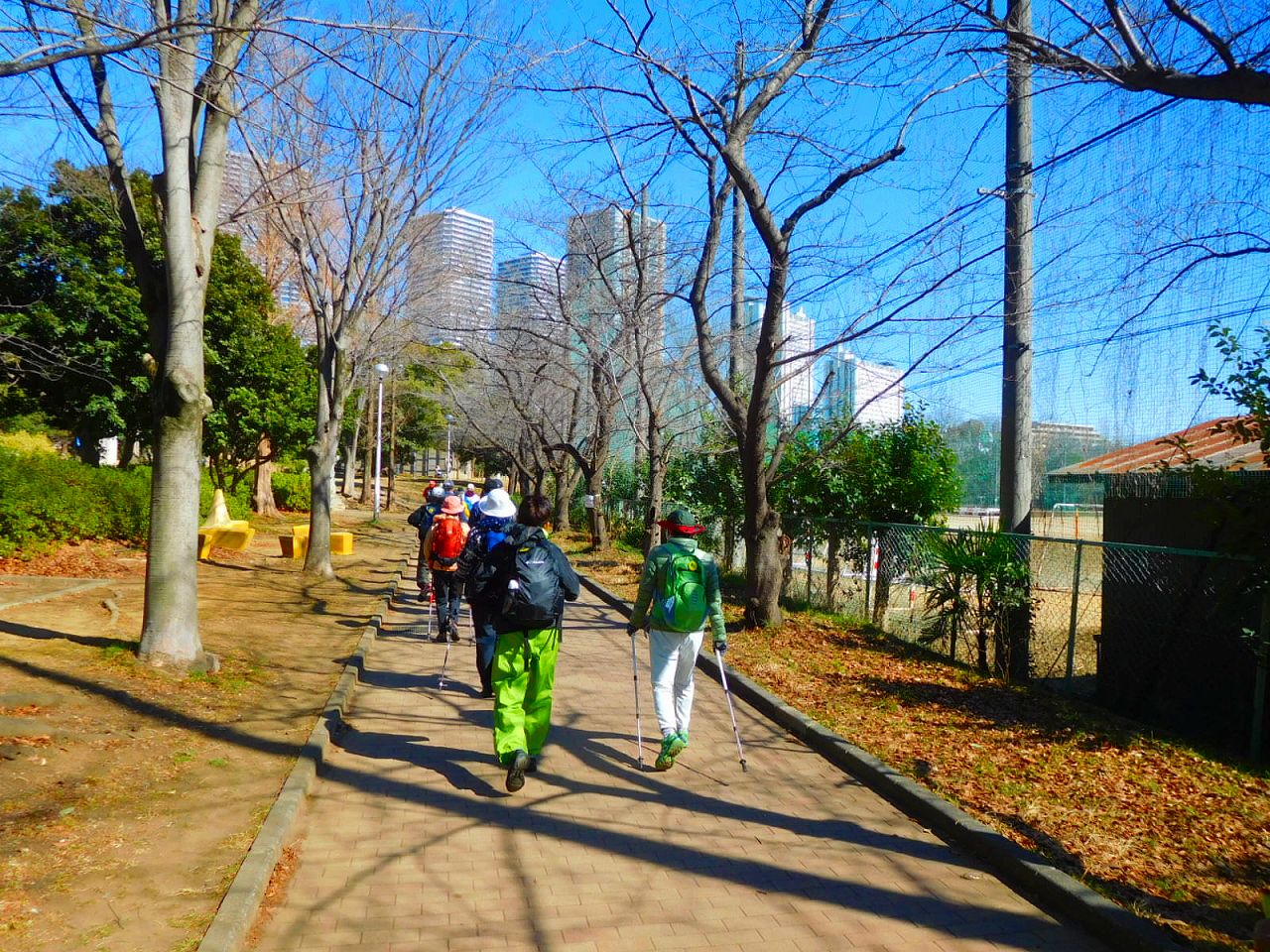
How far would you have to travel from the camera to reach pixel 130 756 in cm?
577

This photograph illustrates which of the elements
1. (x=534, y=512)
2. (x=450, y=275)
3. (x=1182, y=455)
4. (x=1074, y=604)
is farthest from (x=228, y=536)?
(x=1182, y=455)

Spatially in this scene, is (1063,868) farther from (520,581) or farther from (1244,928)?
(520,581)

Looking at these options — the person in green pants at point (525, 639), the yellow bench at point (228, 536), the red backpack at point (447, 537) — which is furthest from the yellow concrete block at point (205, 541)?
the person in green pants at point (525, 639)

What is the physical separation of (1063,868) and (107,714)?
20.4 feet

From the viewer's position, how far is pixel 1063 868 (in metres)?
4.54

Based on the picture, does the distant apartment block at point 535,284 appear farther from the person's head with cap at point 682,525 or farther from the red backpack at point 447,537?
the person's head with cap at point 682,525

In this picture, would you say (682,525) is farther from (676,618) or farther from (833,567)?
(833,567)

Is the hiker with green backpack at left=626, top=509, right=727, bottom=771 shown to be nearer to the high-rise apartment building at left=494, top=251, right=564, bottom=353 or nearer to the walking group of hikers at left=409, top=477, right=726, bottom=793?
the walking group of hikers at left=409, top=477, right=726, bottom=793

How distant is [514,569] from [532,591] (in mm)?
202

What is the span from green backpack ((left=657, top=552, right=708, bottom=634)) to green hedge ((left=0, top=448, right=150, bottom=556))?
33.4ft

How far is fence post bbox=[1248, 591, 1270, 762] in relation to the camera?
6.08 m

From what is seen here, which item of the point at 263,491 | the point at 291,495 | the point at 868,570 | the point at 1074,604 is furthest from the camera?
the point at 291,495

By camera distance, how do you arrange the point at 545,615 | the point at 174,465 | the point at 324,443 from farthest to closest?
the point at 324,443 < the point at 174,465 < the point at 545,615

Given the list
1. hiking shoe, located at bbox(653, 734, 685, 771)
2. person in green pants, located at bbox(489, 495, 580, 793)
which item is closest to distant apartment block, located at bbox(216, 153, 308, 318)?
person in green pants, located at bbox(489, 495, 580, 793)
